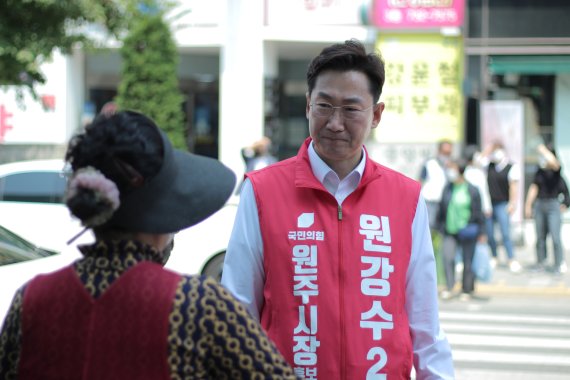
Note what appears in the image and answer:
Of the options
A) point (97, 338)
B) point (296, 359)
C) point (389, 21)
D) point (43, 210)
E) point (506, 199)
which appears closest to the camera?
point (97, 338)

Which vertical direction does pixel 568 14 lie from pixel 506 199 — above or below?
above

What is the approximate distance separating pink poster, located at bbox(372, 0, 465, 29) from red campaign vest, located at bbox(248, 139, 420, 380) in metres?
15.9

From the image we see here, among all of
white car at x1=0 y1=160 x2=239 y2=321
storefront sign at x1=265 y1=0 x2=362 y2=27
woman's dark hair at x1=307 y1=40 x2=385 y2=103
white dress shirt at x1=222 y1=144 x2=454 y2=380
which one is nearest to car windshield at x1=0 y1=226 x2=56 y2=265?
white car at x1=0 y1=160 x2=239 y2=321

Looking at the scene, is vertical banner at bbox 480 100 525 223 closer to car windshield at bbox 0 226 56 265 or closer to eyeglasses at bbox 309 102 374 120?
car windshield at bbox 0 226 56 265

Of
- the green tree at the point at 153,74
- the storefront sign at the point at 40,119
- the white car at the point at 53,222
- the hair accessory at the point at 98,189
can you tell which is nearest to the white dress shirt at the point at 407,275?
the hair accessory at the point at 98,189

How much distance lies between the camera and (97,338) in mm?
1913

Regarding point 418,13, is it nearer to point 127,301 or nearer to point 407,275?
point 407,275

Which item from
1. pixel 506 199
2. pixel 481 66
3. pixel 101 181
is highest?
pixel 481 66

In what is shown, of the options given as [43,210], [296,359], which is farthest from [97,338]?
[43,210]

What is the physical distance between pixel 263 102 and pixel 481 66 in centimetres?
425

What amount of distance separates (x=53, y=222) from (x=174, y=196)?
8929mm

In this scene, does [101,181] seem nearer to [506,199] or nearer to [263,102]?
[506,199]

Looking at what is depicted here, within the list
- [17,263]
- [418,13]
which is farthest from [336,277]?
[418,13]

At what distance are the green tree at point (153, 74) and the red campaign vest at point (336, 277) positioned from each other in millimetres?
15687
